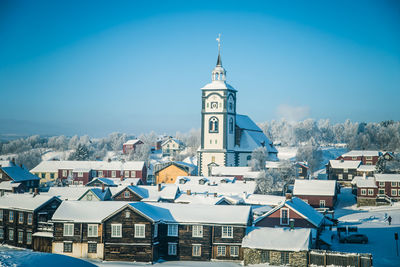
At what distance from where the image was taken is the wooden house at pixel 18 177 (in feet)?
252

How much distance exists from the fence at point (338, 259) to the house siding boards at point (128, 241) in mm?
13246

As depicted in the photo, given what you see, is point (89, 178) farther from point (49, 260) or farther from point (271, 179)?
point (49, 260)

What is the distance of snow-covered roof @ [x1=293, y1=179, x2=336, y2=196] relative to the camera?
66.5 metres

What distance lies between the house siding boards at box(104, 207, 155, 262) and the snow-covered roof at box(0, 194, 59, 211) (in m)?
10.8

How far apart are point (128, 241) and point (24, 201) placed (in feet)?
49.2

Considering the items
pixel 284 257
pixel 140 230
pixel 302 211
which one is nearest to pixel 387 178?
pixel 302 211

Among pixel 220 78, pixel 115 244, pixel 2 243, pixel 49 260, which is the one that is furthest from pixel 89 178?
pixel 49 260

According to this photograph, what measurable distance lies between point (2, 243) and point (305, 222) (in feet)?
101

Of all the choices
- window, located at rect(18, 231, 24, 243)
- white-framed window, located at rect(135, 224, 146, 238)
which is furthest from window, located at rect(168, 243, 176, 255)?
window, located at rect(18, 231, 24, 243)

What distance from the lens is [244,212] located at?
135ft

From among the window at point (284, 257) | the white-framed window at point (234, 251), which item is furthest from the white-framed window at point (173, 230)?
the window at point (284, 257)

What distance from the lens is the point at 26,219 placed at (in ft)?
154

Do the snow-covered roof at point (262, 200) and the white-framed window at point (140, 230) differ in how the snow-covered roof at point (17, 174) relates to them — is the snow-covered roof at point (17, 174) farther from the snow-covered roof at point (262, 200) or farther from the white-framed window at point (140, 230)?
the white-framed window at point (140, 230)

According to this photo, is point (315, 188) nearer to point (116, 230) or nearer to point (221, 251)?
point (221, 251)
